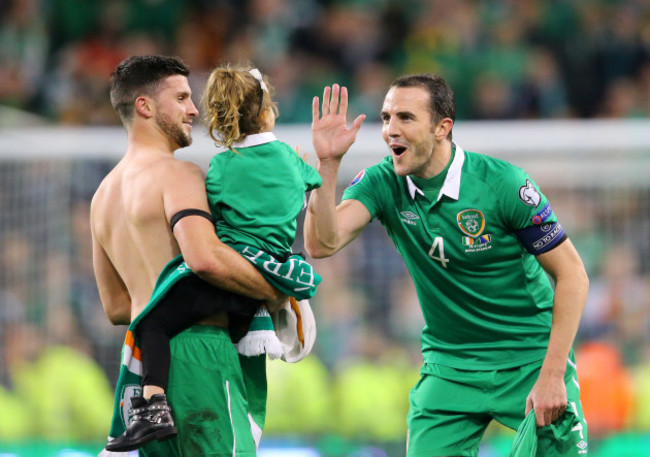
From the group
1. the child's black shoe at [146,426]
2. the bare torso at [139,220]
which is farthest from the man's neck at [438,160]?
the child's black shoe at [146,426]

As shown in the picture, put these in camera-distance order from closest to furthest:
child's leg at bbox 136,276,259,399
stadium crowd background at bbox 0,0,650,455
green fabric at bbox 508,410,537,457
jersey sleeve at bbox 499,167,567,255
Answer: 1. child's leg at bbox 136,276,259,399
2. green fabric at bbox 508,410,537,457
3. jersey sleeve at bbox 499,167,567,255
4. stadium crowd background at bbox 0,0,650,455

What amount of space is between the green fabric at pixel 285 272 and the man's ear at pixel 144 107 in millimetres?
695

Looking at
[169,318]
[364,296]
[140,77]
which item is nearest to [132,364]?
[169,318]

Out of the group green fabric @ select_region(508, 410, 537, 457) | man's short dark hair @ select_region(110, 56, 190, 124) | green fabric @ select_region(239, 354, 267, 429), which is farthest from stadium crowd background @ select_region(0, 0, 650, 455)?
man's short dark hair @ select_region(110, 56, 190, 124)

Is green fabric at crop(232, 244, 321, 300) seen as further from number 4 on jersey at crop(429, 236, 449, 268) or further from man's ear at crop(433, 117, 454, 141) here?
man's ear at crop(433, 117, 454, 141)

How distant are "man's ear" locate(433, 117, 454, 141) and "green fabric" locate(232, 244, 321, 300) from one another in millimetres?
1080

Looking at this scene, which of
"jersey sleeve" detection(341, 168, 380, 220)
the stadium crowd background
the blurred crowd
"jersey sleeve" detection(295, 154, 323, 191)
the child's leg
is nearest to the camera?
the child's leg

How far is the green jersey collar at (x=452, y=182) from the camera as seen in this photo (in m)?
4.49

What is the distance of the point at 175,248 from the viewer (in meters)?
3.85

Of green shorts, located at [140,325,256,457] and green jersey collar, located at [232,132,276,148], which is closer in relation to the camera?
green shorts, located at [140,325,256,457]

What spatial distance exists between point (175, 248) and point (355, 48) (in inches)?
306

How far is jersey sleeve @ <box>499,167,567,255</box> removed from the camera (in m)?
4.30

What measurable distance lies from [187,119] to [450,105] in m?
1.31

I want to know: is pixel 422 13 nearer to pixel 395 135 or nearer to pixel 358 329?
pixel 358 329
